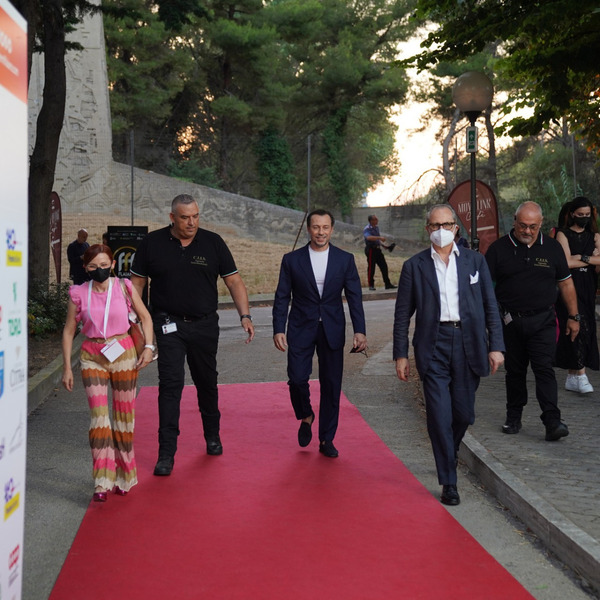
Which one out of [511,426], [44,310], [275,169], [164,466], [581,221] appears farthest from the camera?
[275,169]

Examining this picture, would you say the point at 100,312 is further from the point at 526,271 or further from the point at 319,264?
the point at 526,271

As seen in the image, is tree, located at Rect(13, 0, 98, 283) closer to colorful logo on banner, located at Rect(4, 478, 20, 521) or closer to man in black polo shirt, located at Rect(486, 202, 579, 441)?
man in black polo shirt, located at Rect(486, 202, 579, 441)

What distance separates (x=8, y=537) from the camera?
9.02 feet

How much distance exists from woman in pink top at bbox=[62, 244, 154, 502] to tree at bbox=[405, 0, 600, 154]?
274 inches

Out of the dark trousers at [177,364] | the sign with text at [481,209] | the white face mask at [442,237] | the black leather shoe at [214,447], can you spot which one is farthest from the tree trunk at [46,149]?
the white face mask at [442,237]

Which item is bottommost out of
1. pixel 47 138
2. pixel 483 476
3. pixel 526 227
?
pixel 483 476

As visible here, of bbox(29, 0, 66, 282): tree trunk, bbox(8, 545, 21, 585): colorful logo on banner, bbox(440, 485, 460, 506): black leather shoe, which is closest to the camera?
bbox(8, 545, 21, 585): colorful logo on banner

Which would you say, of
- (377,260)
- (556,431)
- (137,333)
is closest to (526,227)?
(556,431)

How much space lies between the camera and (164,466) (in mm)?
6996

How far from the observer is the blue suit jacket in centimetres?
633

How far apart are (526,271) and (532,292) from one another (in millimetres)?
173

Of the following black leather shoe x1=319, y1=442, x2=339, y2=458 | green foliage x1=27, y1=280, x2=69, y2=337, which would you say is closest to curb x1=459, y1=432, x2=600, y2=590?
black leather shoe x1=319, y1=442, x2=339, y2=458

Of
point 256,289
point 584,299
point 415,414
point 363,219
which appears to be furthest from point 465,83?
point 363,219

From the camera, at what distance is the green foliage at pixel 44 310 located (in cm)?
1544
